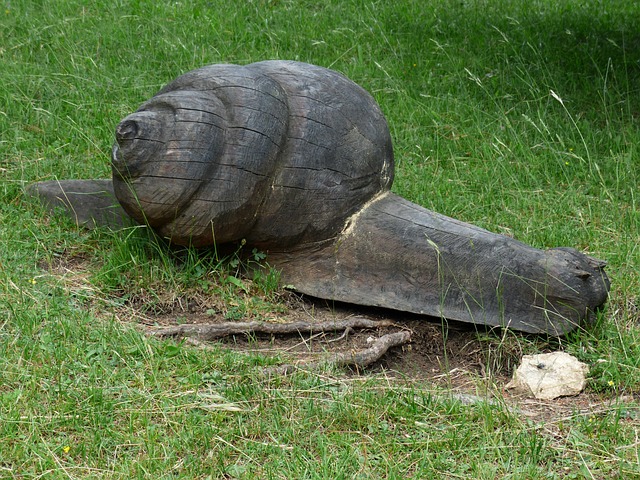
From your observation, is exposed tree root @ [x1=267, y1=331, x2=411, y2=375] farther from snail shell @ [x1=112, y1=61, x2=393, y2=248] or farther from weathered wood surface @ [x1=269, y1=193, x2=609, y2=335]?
snail shell @ [x1=112, y1=61, x2=393, y2=248]

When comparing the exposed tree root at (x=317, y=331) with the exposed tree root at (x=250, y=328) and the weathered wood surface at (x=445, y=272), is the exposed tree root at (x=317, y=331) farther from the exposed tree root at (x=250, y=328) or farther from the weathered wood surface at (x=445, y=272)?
the weathered wood surface at (x=445, y=272)

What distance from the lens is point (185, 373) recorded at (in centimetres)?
337

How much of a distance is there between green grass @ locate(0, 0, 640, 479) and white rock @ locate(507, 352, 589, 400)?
0.09 m

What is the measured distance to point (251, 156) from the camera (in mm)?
3918

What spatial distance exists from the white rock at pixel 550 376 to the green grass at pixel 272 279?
0.09 m

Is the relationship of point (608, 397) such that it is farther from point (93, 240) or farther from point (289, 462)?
point (93, 240)

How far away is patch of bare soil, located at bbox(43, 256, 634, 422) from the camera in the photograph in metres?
3.60

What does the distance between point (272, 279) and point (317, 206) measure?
1.31 ft

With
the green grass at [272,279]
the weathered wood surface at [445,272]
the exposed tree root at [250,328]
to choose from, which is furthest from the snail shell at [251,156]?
the exposed tree root at [250,328]

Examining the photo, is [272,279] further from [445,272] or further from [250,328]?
[445,272]

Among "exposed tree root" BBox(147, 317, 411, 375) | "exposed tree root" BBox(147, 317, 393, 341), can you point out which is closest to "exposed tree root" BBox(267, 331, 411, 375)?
"exposed tree root" BBox(147, 317, 411, 375)

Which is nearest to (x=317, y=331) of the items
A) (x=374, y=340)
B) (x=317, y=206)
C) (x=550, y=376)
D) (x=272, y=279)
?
(x=374, y=340)

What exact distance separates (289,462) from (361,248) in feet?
4.70

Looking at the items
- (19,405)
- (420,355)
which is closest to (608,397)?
(420,355)
